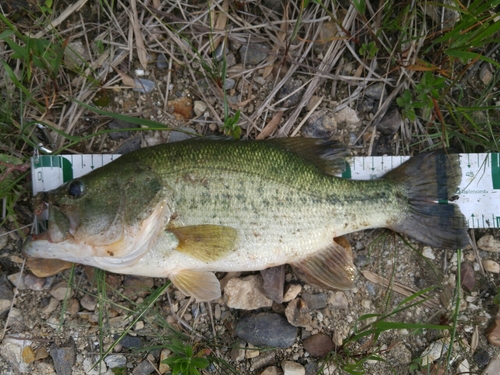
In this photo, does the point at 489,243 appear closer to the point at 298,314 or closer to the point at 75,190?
the point at 298,314

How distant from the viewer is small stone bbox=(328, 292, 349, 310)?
10.9 feet

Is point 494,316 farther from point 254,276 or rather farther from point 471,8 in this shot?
point 471,8

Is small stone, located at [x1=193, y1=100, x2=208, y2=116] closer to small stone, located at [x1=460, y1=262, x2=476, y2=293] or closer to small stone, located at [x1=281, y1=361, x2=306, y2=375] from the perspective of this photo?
small stone, located at [x1=281, y1=361, x2=306, y2=375]

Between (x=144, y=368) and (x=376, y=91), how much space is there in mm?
3237

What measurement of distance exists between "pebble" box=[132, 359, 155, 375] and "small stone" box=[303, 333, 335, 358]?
4.47 feet

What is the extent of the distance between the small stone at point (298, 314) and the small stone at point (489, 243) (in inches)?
68.3

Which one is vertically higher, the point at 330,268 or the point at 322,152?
the point at 322,152

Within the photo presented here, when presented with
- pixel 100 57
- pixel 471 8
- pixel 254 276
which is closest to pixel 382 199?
pixel 254 276

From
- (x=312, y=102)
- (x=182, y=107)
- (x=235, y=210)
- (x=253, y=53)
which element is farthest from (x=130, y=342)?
(x=253, y=53)

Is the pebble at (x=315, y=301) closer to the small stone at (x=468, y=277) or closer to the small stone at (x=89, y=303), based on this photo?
the small stone at (x=468, y=277)

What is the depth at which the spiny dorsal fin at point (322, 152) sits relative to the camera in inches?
127

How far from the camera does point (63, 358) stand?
3.20 m

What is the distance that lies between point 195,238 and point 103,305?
1.17 m

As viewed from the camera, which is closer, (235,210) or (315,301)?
(235,210)
